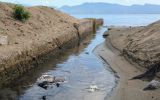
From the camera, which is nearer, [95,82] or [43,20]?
[95,82]

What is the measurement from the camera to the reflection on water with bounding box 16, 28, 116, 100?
19516 mm

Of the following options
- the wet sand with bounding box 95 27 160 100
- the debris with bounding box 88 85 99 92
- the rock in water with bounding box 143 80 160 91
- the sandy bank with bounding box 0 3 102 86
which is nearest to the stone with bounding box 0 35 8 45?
the sandy bank with bounding box 0 3 102 86

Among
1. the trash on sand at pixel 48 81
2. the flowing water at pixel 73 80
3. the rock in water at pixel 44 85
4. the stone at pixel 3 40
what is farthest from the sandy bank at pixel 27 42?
the rock in water at pixel 44 85

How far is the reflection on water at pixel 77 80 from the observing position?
64.0ft

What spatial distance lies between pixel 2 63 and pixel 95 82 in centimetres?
551

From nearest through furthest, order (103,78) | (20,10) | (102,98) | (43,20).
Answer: (102,98)
(103,78)
(20,10)
(43,20)

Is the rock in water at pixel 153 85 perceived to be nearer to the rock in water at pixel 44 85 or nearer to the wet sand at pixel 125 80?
the wet sand at pixel 125 80

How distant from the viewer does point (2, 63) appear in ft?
72.9

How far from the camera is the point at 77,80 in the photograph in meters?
23.3

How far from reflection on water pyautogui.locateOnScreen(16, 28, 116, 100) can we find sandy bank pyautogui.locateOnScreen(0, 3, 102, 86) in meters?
1.39

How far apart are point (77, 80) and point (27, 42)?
271 inches

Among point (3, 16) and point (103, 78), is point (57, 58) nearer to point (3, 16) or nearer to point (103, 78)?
point (3, 16)

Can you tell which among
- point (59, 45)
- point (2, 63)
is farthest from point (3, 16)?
point (2, 63)

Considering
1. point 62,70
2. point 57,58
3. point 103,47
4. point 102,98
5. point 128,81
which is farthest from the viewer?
point 103,47
